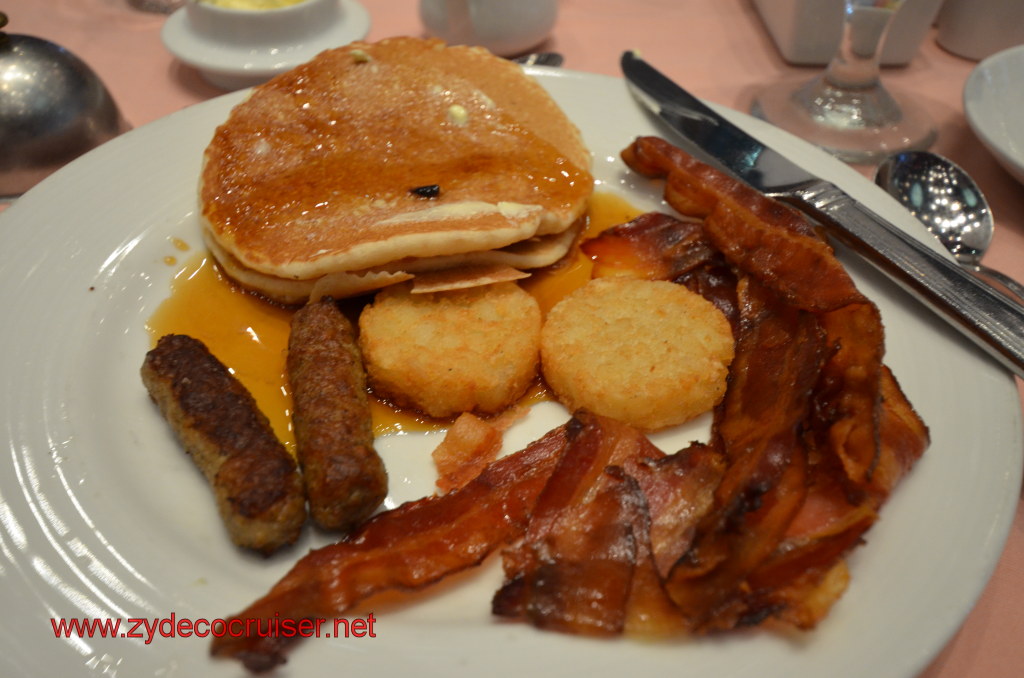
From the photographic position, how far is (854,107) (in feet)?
11.2

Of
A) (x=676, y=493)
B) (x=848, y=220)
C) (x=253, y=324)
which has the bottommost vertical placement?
(x=253, y=324)

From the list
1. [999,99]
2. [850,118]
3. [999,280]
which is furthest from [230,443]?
[999,99]

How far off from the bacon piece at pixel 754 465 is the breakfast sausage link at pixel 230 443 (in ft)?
2.81

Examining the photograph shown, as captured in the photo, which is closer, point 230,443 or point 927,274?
point 230,443

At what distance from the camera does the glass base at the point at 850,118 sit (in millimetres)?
3217

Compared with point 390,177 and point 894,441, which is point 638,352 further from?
point 390,177

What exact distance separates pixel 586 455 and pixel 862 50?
2.58 meters

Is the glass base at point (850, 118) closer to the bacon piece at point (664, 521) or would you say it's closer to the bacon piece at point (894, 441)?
the bacon piece at point (894, 441)

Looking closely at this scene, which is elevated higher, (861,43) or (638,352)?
(861,43)

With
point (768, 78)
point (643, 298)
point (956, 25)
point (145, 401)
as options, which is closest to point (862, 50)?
point (768, 78)

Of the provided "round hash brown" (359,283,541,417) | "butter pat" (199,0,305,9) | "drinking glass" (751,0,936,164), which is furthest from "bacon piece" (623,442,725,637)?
"butter pat" (199,0,305,9)

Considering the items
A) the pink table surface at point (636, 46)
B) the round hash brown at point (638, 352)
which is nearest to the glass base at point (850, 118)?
the pink table surface at point (636, 46)

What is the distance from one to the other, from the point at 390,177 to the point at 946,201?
2.08 meters

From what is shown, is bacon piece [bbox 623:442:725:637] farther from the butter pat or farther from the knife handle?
the butter pat
